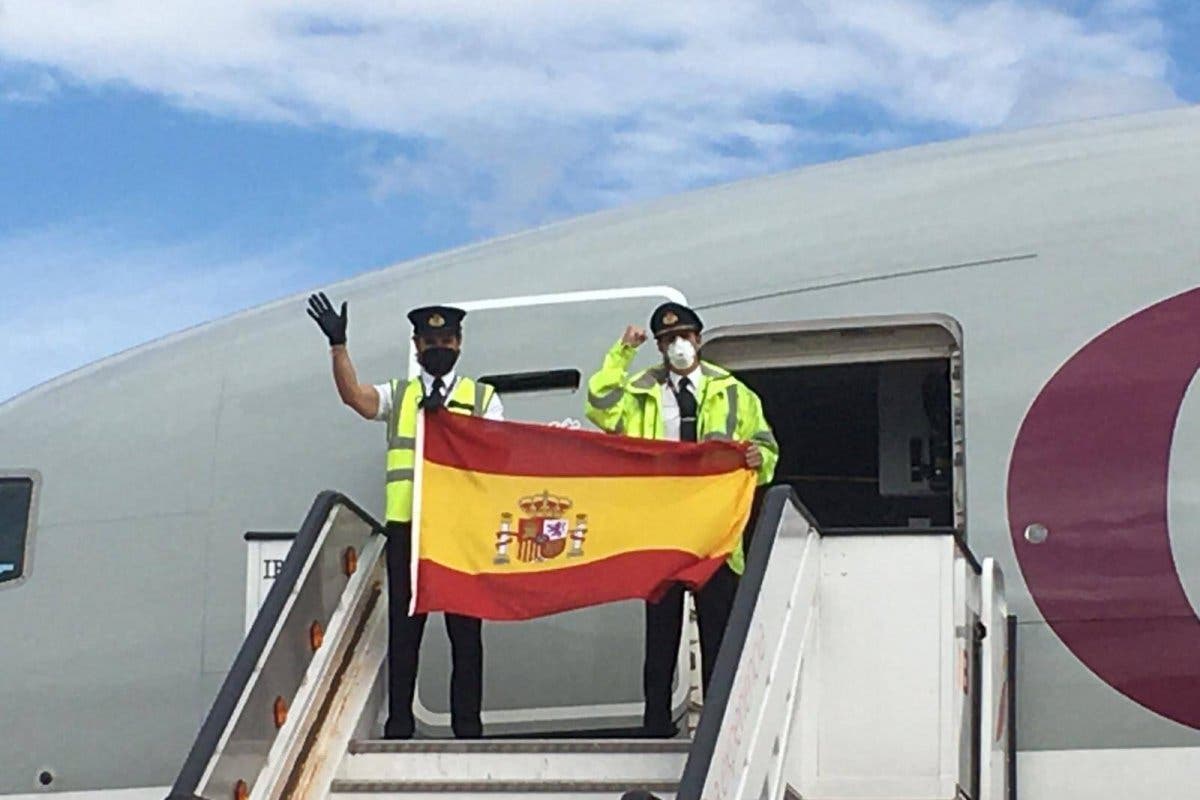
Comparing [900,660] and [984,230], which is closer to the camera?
[900,660]

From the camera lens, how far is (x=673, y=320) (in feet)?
22.7

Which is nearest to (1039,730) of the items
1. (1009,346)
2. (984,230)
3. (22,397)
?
(1009,346)

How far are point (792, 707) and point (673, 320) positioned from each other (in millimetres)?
1572

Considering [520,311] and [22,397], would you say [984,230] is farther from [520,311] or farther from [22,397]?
[22,397]

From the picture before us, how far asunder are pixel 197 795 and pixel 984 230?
3716 millimetres

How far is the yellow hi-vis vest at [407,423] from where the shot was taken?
22.3ft

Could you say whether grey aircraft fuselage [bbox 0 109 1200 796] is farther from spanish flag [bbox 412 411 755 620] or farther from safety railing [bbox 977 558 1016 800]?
spanish flag [bbox 412 411 755 620]

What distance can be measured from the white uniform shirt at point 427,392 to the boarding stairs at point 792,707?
69 cm

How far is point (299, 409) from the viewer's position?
26.1ft

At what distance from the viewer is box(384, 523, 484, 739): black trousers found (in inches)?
261

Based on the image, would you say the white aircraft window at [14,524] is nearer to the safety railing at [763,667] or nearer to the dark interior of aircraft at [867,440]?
the dark interior of aircraft at [867,440]

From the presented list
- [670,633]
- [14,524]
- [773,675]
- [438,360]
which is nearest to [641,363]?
[438,360]

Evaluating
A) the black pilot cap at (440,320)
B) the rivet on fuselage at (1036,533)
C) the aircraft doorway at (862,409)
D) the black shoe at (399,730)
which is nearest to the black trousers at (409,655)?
the black shoe at (399,730)

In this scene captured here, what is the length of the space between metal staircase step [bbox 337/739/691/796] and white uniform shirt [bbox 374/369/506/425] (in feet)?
4.24
